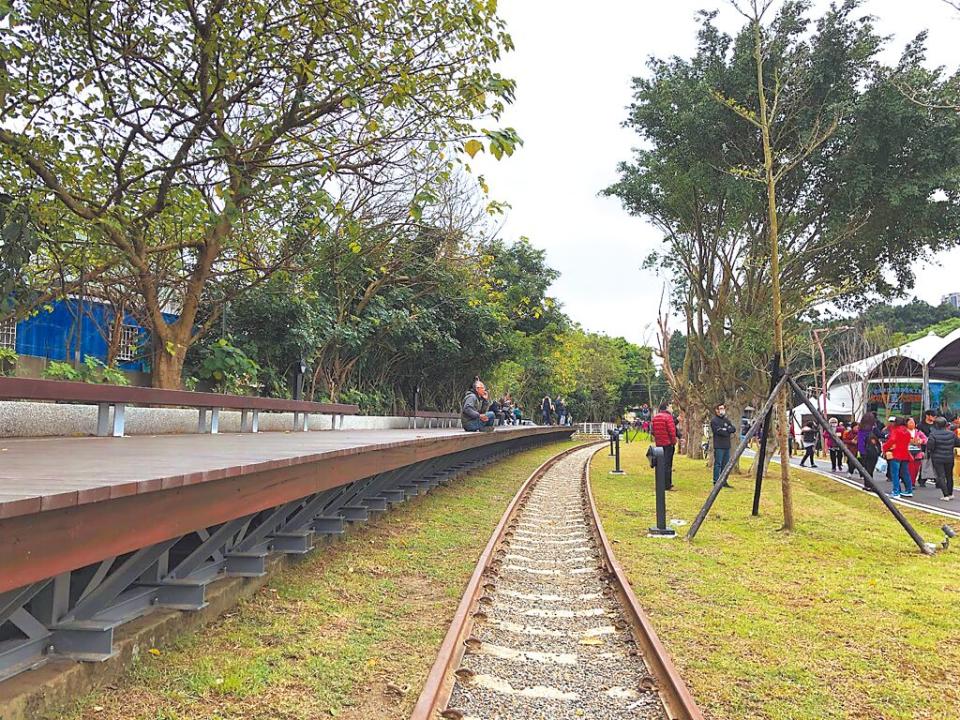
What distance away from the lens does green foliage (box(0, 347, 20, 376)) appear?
8.90 metres

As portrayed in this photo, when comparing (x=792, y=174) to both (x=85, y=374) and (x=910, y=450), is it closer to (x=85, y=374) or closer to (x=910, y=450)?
(x=910, y=450)

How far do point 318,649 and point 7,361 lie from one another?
23.9 feet

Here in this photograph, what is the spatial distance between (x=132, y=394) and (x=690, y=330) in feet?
55.3

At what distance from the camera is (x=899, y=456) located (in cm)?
1412

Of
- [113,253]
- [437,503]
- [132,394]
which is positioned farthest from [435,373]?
[132,394]

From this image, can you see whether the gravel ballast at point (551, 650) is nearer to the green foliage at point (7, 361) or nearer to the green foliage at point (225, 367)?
the green foliage at point (7, 361)

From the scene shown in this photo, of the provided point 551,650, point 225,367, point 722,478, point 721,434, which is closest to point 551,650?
point 551,650

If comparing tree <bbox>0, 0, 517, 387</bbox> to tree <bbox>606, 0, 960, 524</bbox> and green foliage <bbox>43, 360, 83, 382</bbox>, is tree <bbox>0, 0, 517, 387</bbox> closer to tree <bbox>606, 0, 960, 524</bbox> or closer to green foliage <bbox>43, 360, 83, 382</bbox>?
green foliage <bbox>43, 360, 83, 382</bbox>

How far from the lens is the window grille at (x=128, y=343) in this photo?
14.4 meters

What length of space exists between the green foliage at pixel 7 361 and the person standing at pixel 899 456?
14.0m

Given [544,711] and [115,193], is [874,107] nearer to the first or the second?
[115,193]

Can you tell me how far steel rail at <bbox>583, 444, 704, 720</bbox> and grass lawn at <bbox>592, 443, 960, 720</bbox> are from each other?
15 centimetres

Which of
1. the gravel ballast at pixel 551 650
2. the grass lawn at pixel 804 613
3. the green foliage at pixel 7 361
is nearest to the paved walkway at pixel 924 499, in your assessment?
the grass lawn at pixel 804 613

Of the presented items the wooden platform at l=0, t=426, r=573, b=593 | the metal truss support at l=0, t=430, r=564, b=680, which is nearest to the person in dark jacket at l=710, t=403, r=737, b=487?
the metal truss support at l=0, t=430, r=564, b=680
